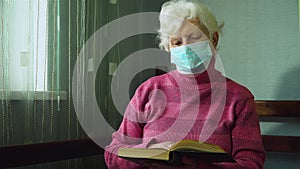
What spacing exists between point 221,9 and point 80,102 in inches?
35.7

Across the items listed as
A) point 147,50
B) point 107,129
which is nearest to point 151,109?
point 107,129

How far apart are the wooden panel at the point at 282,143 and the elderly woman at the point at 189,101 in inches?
22.0

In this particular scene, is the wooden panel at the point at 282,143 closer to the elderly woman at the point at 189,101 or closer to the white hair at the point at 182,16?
the elderly woman at the point at 189,101

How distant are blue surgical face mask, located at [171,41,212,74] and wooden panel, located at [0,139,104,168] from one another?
50 cm

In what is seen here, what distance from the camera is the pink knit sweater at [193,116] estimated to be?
56.2 inches

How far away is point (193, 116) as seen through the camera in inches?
59.8

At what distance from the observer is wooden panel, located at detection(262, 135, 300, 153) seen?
195 cm

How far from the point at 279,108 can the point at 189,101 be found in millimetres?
634

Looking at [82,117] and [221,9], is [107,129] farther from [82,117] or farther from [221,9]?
[221,9]

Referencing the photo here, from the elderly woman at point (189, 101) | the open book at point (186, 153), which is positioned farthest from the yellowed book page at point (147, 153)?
the elderly woman at point (189, 101)

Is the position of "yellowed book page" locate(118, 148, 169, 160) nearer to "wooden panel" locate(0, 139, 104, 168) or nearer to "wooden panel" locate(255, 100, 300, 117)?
"wooden panel" locate(0, 139, 104, 168)

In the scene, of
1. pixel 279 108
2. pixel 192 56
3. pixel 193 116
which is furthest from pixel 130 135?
pixel 279 108

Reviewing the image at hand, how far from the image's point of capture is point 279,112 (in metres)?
1.98

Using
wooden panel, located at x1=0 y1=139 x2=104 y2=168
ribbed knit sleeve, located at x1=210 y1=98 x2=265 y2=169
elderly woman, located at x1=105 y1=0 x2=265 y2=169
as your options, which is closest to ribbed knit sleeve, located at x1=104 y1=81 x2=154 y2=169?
elderly woman, located at x1=105 y1=0 x2=265 y2=169
